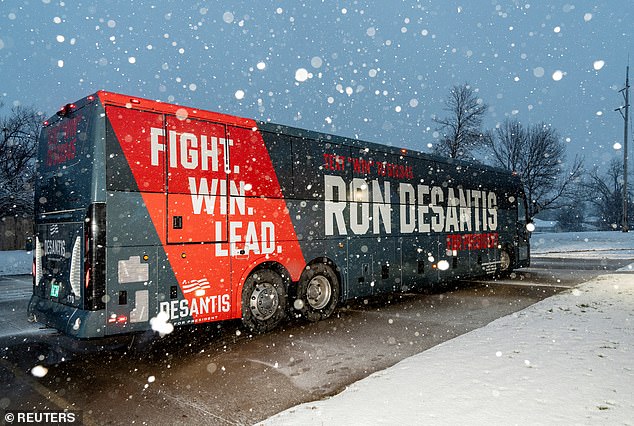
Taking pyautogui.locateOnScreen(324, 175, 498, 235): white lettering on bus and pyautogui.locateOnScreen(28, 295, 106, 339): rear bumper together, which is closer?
pyautogui.locateOnScreen(28, 295, 106, 339): rear bumper

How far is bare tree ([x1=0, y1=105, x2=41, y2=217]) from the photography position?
25922 mm

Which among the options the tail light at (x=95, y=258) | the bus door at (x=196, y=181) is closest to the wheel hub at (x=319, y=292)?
the bus door at (x=196, y=181)

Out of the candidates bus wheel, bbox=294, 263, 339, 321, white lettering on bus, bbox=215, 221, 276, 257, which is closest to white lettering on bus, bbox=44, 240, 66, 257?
white lettering on bus, bbox=215, 221, 276, 257

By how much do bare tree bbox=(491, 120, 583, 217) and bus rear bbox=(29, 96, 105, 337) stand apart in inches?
1391

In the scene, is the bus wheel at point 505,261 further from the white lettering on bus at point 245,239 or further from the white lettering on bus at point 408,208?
the white lettering on bus at point 245,239

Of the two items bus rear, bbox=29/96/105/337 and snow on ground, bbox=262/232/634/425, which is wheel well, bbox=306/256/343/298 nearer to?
snow on ground, bbox=262/232/634/425

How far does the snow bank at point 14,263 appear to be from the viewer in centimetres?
2034

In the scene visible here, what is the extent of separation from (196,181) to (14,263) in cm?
2158

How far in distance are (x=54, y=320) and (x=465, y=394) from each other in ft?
18.0

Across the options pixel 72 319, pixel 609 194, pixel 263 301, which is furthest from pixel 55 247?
pixel 609 194

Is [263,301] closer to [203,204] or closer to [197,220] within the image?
[197,220]

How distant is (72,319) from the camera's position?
6027mm

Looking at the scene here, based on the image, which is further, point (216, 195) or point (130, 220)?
point (216, 195)

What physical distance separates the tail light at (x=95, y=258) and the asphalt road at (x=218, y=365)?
0.93 metres
